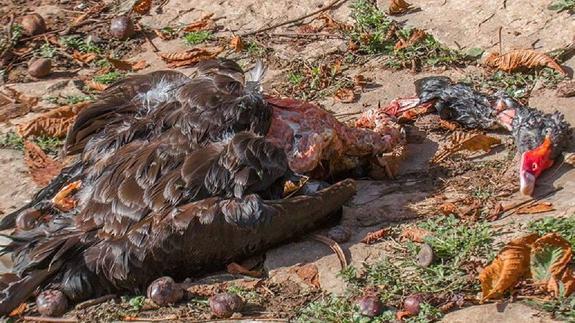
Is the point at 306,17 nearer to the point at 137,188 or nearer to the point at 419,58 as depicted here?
the point at 419,58

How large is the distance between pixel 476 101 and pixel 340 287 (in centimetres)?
206

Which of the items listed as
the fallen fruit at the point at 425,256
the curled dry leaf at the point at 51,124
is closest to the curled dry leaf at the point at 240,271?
the fallen fruit at the point at 425,256

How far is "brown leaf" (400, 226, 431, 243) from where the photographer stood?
5898mm

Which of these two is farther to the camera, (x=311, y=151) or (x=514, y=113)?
(x=514, y=113)

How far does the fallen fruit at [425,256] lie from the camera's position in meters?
5.61

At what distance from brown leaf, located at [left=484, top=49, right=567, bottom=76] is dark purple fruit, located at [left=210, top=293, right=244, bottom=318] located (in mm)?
3157

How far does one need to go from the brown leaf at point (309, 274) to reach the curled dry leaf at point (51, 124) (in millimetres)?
2646

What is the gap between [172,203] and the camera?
5.79 meters

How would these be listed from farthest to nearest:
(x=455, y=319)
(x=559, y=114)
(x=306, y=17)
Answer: (x=306, y=17) → (x=559, y=114) → (x=455, y=319)

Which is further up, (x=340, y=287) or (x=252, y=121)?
(x=252, y=121)

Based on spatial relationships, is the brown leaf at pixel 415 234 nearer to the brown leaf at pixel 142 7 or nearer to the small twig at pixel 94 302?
the small twig at pixel 94 302

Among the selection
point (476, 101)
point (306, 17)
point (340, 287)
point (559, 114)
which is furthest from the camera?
point (306, 17)

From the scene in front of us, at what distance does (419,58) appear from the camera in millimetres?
8086

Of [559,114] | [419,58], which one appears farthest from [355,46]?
[559,114]
